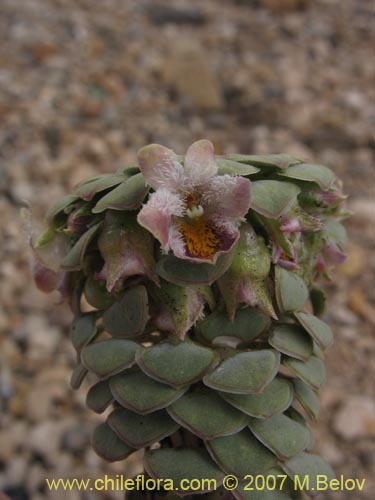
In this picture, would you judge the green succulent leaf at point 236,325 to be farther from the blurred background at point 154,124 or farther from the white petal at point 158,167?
the blurred background at point 154,124

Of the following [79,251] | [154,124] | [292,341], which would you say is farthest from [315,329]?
[154,124]

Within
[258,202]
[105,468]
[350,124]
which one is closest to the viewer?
[258,202]

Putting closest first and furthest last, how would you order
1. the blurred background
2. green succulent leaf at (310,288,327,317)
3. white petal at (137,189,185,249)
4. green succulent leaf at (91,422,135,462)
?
white petal at (137,189,185,249) → green succulent leaf at (91,422,135,462) → green succulent leaf at (310,288,327,317) → the blurred background

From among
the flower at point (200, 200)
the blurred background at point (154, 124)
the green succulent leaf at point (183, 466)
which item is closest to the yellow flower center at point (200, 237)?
the flower at point (200, 200)

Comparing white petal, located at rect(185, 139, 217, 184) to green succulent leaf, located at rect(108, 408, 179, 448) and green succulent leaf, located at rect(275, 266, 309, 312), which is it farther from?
green succulent leaf, located at rect(108, 408, 179, 448)

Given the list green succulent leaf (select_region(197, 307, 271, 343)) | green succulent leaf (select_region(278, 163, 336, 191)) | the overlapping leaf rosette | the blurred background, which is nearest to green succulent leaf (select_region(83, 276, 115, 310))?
the overlapping leaf rosette

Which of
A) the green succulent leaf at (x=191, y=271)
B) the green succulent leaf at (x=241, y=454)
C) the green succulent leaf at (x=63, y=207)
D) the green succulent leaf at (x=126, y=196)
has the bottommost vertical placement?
the green succulent leaf at (x=241, y=454)

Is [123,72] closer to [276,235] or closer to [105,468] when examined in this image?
[105,468]

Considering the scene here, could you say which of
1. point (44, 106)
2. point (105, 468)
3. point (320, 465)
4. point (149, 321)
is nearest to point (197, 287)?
point (149, 321)
